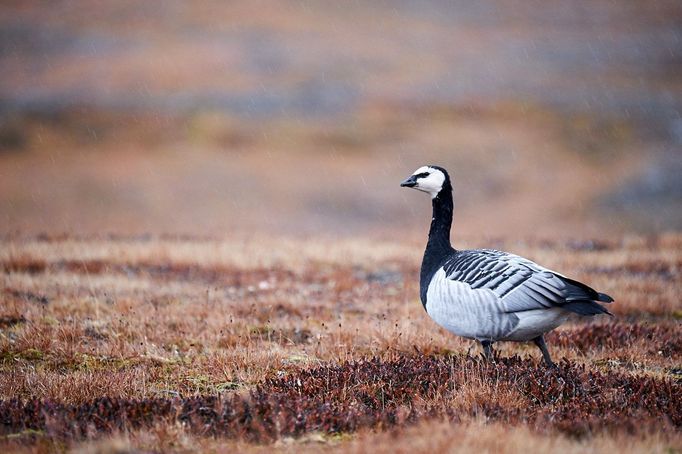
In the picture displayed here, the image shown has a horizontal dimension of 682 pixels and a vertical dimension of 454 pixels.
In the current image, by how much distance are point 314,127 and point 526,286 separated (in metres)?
46.9

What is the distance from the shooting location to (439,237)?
9.59m

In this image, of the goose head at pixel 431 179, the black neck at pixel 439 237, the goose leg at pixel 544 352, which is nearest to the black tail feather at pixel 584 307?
the goose leg at pixel 544 352

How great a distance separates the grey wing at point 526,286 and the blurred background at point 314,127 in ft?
54.9

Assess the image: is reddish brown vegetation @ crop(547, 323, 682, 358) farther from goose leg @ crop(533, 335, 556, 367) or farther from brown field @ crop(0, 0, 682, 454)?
goose leg @ crop(533, 335, 556, 367)

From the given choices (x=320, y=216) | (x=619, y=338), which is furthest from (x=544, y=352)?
(x=320, y=216)

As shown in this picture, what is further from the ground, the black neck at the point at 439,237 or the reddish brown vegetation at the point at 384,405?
the black neck at the point at 439,237

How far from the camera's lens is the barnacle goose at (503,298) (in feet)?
25.7

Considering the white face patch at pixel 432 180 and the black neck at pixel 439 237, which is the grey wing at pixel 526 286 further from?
the white face patch at pixel 432 180

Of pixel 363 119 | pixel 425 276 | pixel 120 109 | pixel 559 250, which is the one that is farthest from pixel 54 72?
pixel 425 276

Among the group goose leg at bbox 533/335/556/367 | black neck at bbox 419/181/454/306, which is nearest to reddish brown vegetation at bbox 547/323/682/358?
goose leg at bbox 533/335/556/367

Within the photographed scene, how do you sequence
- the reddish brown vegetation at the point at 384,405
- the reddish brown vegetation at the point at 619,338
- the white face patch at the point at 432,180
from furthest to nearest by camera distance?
1. the reddish brown vegetation at the point at 619,338
2. the white face patch at the point at 432,180
3. the reddish brown vegetation at the point at 384,405

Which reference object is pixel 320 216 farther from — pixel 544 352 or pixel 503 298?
pixel 503 298

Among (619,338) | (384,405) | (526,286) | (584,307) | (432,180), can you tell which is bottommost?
(384,405)

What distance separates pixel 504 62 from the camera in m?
76.4
